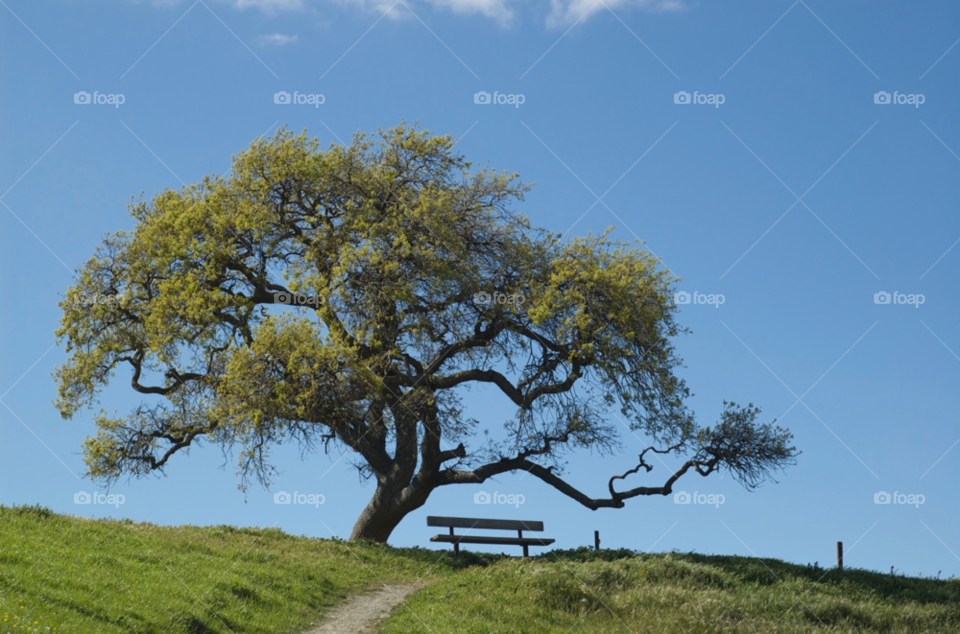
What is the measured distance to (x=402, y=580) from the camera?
64.0ft

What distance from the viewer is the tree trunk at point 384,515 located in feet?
79.4

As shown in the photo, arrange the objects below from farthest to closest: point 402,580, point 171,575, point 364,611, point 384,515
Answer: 1. point 384,515
2. point 402,580
3. point 364,611
4. point 171,575

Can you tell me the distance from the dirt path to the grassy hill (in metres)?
0.37

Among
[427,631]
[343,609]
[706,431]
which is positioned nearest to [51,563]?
[343,609]

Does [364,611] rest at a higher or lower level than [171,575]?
lower

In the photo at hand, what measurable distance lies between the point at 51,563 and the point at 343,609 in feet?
18.1

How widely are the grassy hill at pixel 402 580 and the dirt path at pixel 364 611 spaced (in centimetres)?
37

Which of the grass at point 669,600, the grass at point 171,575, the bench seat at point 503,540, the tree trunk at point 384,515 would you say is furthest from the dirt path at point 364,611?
the tree trunk at point 384,515

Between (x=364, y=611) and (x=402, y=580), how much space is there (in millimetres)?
3453

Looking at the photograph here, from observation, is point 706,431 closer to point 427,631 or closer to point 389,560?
point 389,560

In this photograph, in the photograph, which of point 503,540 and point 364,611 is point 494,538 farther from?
point 364,611

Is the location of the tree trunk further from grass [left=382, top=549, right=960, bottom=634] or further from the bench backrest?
grass [left=382, top=549, right=960, bottom=634]

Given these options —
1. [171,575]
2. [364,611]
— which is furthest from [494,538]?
[171,575]

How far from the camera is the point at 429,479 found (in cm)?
2419
